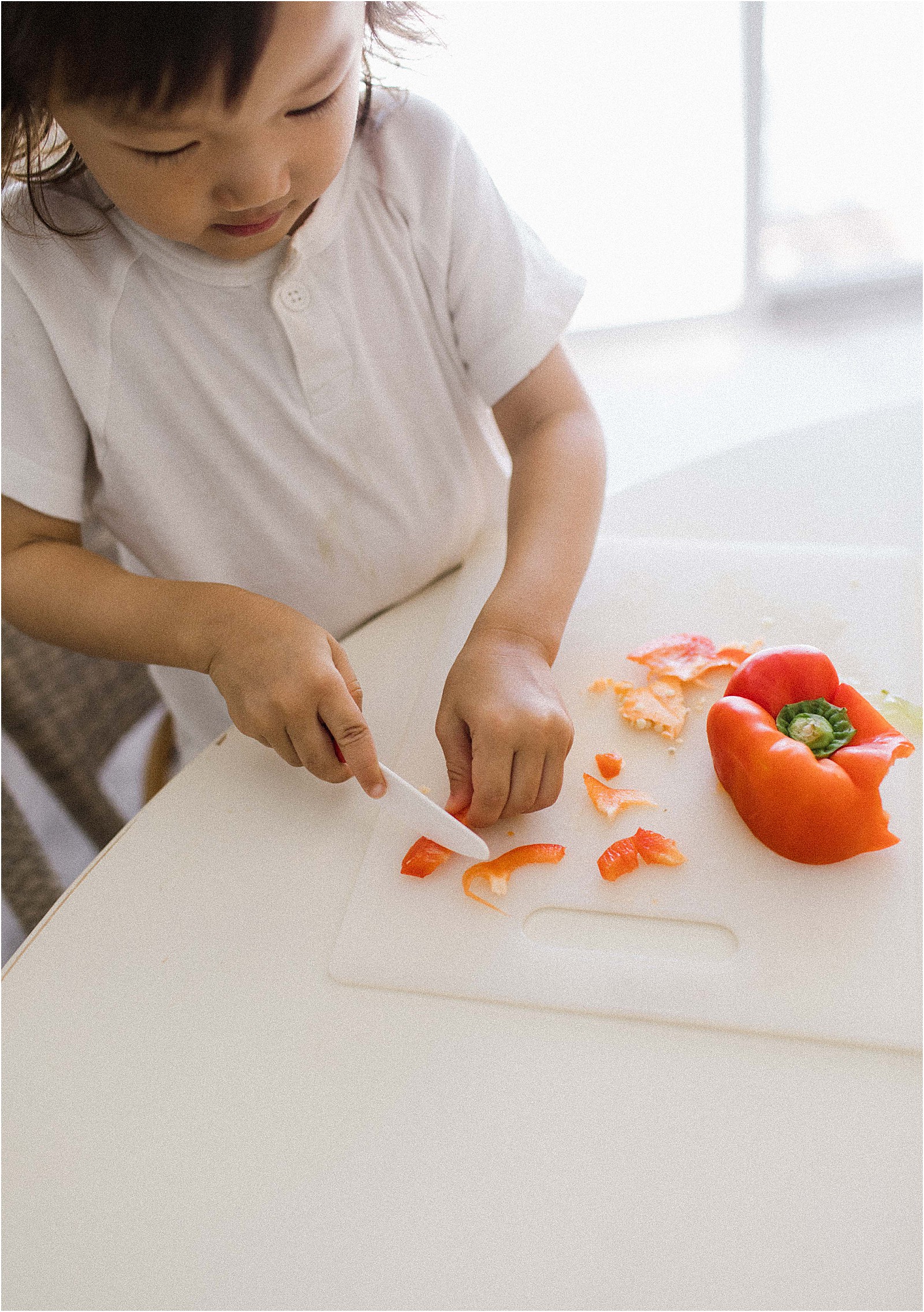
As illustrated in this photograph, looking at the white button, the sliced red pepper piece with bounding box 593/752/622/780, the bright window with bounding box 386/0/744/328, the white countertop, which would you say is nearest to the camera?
the white countertop

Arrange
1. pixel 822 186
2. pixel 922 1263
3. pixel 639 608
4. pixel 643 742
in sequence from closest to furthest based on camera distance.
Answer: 1. pixel 922 1263
2. pixel 643 742
3. pixel 639 608
4. pixel 822 186

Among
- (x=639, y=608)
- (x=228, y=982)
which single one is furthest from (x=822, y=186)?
(x=228, y=982)

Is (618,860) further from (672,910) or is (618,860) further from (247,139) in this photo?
(247,139)

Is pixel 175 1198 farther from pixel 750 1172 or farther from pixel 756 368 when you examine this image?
pixel 756 368

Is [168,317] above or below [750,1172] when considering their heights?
above

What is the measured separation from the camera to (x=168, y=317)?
0.78 metres

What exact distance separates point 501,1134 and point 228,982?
0.59 ft

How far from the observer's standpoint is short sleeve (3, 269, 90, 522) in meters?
0.73

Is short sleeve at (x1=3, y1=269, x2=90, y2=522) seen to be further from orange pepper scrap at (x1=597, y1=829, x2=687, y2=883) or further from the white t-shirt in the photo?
orange pepper scrap at (x1=597, y1=829, x2=687, y2=883)

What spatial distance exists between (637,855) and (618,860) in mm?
13

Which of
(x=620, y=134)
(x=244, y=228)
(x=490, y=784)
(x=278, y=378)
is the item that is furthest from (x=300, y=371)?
(x=620, y=134)

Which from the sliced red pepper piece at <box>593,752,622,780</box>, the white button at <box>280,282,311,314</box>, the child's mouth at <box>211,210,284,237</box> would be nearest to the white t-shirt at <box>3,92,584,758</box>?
the white button at <box>280,282,311,314</box>

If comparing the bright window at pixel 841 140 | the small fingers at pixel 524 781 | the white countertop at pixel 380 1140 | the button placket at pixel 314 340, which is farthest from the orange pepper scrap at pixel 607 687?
the bright window at pixel 841 140

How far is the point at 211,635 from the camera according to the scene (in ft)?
2.36
